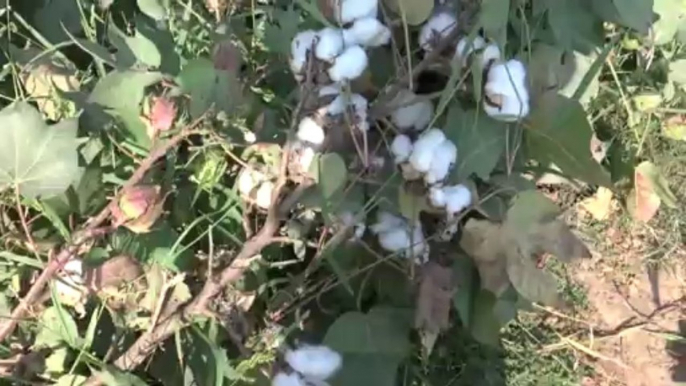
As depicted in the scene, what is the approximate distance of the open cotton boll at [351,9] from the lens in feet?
2.60

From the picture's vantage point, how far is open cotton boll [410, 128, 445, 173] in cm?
78

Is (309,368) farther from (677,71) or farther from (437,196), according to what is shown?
(677,71)

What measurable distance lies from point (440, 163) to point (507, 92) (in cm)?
7

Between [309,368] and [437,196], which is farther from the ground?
[437,196]

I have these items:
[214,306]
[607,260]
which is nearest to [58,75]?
[214,306]

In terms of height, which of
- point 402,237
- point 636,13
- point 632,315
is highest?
point 636,13

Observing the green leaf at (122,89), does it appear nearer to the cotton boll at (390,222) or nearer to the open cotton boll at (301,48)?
the open cotton boll at (301,48)

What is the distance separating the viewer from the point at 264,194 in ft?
2.72

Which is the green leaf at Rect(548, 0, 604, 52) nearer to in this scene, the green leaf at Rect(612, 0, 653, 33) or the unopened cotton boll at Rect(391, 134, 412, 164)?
the green leaf at Rect(612, 0, 653, 33)

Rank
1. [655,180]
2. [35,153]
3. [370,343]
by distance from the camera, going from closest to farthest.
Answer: [35,153] → [370,343] → [655,180]

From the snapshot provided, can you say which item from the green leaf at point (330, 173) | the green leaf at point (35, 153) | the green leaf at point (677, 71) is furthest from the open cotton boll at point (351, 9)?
the green leaf at point (677, 71)

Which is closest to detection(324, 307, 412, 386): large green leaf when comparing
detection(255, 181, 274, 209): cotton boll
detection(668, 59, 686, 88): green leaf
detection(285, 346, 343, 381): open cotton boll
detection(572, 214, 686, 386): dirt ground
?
detection(285, 346, 343, 381): open cotton boll

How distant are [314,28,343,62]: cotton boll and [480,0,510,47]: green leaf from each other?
108 mm

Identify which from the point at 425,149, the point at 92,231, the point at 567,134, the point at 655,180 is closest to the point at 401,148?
the point at 425,149
